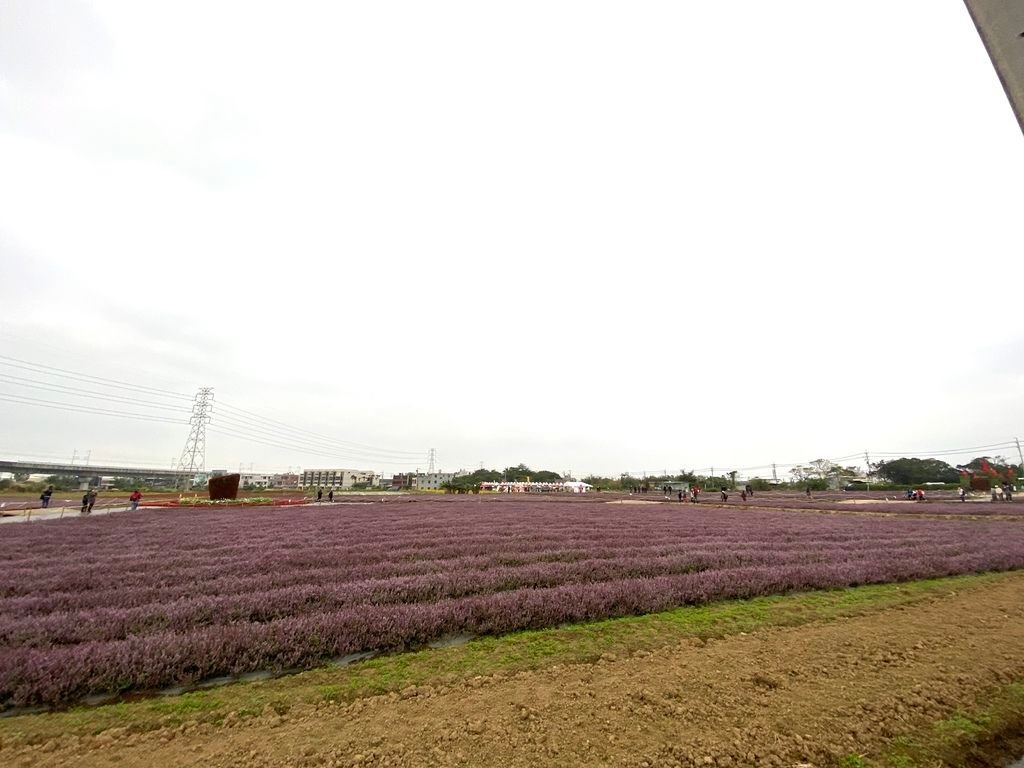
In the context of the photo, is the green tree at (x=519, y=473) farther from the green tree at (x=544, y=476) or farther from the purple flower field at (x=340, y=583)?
the purple flower field at (x=340, y=583)

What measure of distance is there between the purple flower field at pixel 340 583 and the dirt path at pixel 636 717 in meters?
1.71

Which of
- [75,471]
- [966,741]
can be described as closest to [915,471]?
[966,741]

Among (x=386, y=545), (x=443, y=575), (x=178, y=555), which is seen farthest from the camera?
(x=386, y=545)

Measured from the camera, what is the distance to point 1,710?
4551 mm

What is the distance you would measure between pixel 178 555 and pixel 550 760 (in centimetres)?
1465

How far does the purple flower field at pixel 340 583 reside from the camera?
558 centimetres

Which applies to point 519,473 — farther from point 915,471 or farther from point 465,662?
point 465,662

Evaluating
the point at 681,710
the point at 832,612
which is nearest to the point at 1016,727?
the point at 681,710

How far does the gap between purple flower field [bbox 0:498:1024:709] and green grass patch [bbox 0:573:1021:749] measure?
0.51 meters

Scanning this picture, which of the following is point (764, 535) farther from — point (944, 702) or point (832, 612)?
point (944, 702)

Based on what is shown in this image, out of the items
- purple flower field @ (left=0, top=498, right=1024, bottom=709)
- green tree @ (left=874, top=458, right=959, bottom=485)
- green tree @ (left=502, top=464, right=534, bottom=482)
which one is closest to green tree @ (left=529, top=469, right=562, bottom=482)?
green tree @ (left=502, top=464, right=534, bottom=482)

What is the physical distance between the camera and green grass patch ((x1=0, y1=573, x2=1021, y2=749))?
430cm

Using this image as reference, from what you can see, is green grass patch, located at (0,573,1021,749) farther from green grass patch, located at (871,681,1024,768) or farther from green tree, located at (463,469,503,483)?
green tree, located at (463,469,503,483)

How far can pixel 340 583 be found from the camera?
9.58m
